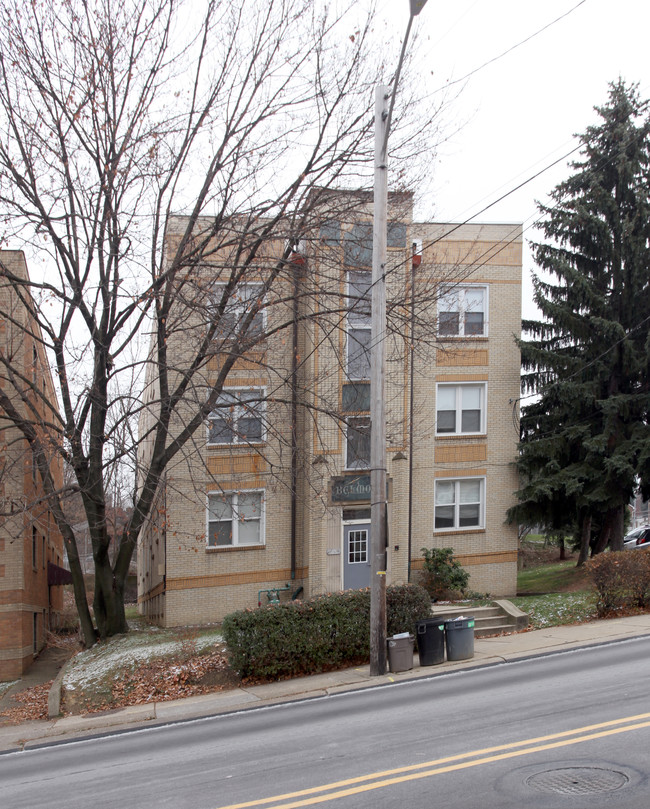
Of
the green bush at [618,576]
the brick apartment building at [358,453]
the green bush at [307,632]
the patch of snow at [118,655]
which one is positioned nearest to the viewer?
the green bush at [307,632]

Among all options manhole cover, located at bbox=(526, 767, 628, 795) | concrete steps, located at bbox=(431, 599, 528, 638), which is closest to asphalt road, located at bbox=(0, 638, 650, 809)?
manhole cover, located at bbox=(526, 767, 628, 795)

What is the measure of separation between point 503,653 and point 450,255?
510 inches

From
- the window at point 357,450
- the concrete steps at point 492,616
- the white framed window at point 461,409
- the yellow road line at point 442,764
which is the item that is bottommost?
the concrete steps at point 492,616

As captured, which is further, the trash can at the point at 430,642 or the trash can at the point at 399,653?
the trash can at the point at 430,642

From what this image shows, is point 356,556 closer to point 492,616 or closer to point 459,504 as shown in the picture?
point 459,504

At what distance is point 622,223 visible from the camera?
2267cm

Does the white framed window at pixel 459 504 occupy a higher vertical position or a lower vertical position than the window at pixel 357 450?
lower

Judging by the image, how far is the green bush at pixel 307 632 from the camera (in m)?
14.1

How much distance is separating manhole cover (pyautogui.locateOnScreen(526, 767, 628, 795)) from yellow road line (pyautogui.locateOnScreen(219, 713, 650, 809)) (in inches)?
29.6

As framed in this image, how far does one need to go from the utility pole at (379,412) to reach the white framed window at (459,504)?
391 inches

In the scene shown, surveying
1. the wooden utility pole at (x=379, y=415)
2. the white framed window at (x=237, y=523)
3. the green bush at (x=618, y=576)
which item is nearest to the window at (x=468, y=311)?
the white framed window at (x=237, y=523)

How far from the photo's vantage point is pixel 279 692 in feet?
43.7

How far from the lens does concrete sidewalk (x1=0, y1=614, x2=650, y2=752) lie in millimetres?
12211

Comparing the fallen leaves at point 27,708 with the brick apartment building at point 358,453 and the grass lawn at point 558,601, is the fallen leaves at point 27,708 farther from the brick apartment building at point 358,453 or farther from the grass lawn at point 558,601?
the grass lawn at point 558,601
